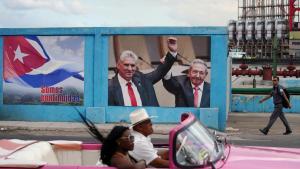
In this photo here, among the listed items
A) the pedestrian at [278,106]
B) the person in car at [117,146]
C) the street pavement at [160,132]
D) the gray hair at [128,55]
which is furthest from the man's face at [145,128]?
the gray hair at [128,55]

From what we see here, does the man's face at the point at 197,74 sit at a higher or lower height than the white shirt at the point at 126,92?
higher

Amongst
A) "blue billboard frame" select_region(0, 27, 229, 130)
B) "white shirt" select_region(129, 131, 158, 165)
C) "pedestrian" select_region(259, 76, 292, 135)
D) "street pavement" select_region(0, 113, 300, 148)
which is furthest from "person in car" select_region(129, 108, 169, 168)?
"blue billboard frame" select_region(0, 27, 229, 130)

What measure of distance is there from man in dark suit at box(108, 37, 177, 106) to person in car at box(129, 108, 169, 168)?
38.3ft

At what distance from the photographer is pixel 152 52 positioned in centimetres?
1812

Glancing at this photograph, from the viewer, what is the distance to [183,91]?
59.2 feet

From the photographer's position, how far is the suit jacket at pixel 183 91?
1789cm

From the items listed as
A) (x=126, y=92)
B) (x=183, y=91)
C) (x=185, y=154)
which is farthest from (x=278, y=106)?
(x=185, y=154)

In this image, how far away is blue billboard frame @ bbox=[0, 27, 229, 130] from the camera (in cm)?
1770

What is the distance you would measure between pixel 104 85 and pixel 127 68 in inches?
35.5

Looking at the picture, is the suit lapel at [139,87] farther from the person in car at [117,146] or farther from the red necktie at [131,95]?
the person in car at [117,146]

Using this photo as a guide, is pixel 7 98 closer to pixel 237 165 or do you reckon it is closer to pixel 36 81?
pixel 36 81

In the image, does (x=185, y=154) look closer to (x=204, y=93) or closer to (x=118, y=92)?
(x=204, y=93)

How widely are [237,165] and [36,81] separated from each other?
14.2 m

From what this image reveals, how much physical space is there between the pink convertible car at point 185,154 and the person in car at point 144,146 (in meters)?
0.44
